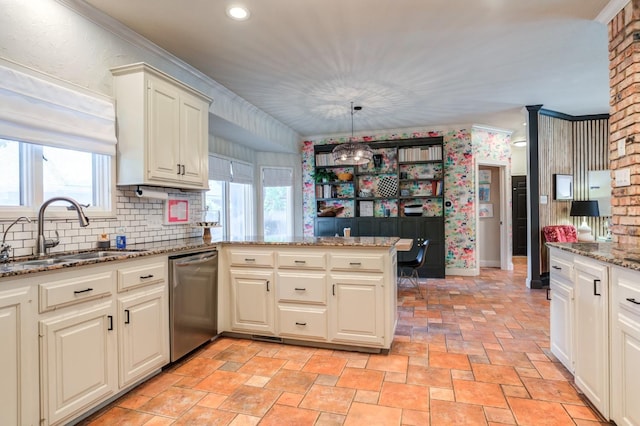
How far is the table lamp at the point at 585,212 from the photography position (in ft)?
16.3

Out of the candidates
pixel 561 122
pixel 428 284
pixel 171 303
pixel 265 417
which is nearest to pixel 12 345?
pixel 171 303

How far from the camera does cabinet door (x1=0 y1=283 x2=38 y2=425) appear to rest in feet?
4.94

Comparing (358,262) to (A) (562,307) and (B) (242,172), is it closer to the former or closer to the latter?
(A) (562,307)

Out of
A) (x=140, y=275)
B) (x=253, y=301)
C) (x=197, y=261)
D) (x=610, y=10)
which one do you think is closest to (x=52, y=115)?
(x=140, y=275)

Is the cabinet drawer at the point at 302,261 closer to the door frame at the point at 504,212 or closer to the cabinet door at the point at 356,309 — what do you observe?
the cabinet door at the point at 356,309

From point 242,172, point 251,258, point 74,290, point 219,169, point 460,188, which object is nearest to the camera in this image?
point 74,290

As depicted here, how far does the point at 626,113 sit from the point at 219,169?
4387 mm

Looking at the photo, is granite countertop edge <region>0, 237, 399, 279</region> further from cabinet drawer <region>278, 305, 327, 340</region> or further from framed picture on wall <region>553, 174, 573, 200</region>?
framed picture on wall <region>553, 174, 573, 200</region>

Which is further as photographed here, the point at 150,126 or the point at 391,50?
the point at 391,50

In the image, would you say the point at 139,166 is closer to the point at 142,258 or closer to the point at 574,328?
the point at 142,258

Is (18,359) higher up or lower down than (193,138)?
lower down

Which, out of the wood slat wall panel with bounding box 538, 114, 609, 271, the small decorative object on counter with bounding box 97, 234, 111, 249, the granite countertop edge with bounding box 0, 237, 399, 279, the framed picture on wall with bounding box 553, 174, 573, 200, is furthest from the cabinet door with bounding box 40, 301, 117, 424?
the framed picture on wall with bounding box 553, 174, 573, 200

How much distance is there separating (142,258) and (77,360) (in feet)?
2.18

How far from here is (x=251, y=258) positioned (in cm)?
303
